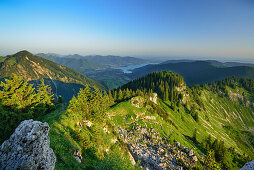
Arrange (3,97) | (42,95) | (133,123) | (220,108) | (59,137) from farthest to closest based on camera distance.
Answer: (220,108)
(133,123)
(42,95)
(3,97)
(59,137)

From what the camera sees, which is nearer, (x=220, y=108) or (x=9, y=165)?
(x=9, y=165)

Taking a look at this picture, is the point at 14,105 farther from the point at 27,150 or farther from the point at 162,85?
the point at 162,85

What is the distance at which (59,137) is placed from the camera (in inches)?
766

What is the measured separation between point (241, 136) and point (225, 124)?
19184 millimetres

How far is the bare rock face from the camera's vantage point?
9.39 metres

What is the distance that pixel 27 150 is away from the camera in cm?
980

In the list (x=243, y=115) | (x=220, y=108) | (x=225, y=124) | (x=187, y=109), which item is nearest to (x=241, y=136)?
(x=225, y=124)

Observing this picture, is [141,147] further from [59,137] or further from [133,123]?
[59,137]

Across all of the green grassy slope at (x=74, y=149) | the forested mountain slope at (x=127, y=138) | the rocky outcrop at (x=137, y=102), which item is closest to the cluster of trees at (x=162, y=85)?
the forested mountain slope at (x=127, y=138)

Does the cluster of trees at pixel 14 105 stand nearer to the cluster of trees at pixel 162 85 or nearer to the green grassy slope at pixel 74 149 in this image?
the green grassy slope at pixel 74 149

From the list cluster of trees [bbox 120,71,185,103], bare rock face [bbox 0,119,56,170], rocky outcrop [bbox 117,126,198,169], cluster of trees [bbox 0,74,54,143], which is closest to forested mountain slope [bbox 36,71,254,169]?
Result: rocky outcrop [bbox 117,126,198,169]

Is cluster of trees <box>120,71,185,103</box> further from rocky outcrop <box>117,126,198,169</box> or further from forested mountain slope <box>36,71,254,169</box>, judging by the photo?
rocky outcrop <box>117,126,198,169</box>

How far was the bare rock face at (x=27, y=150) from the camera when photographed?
9391 millimetres

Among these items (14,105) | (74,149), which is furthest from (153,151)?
(14,105)
